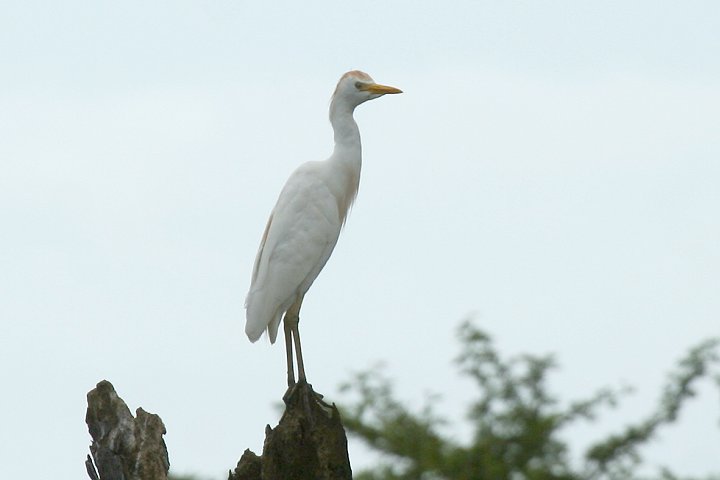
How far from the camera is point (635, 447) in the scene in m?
12.7

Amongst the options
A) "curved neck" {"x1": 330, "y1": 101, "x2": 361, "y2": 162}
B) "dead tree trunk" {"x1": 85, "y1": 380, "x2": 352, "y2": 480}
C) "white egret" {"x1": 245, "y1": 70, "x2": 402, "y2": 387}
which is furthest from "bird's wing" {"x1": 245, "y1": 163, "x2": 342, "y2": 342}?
"dead tree trunk" {"x1": 85, "y1": 380, "x2": 352, "y2": 480}

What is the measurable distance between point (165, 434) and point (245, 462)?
377mm

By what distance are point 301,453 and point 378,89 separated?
2.95 metres

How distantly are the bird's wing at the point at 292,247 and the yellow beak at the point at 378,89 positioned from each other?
1.87ft

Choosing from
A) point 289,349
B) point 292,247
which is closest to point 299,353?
point 289,349

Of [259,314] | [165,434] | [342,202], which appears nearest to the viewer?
[165,434]

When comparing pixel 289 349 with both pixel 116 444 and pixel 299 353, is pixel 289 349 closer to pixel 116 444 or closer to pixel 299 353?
pixel 299 353

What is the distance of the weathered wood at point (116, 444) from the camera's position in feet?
19.8

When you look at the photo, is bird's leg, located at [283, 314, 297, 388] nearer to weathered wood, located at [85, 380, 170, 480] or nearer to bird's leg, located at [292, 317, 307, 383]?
bird's leg, located at [292, 317, 307, 383]

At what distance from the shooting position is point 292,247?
8.30 metres

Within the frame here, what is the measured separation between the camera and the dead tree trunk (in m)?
6.05

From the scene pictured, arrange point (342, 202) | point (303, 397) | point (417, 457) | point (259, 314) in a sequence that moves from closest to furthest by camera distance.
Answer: point (303, 397)
point (259, 314)
point (342, 202)
point (417, 457)

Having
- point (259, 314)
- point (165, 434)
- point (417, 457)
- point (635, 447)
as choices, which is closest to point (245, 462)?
point (165, 434)

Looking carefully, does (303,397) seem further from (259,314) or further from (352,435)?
(352,435)
